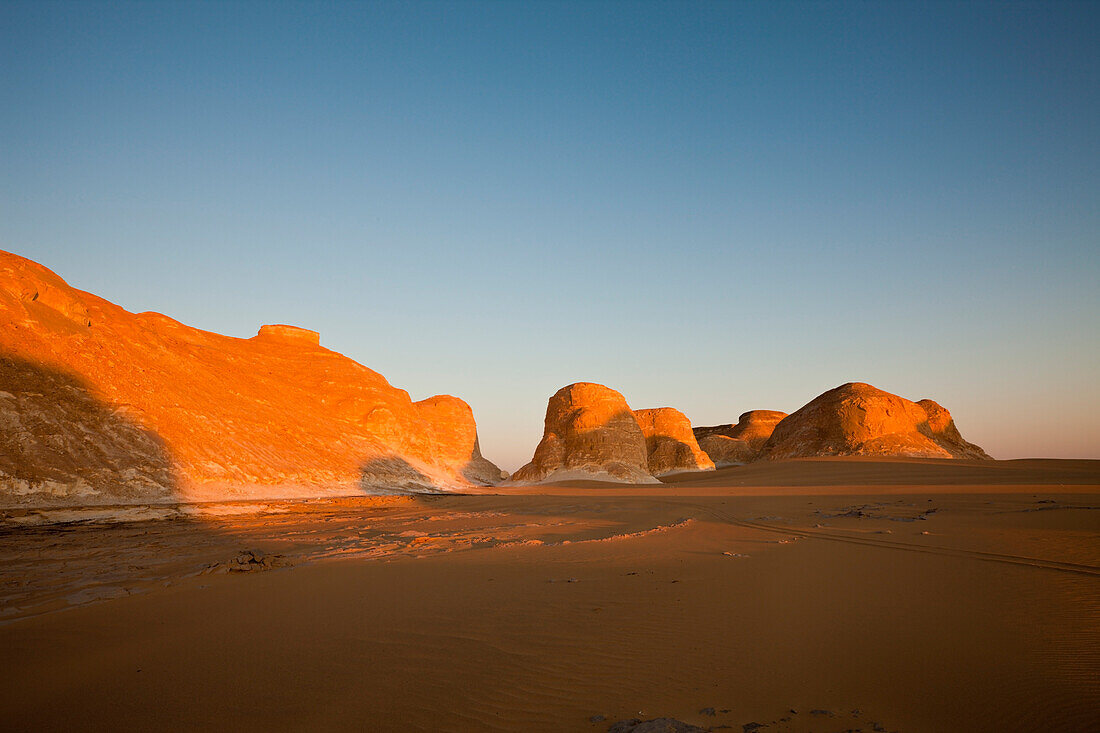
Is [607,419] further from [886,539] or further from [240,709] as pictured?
[240,709]

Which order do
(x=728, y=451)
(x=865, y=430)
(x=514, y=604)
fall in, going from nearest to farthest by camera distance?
(x=514, y=604)
(x=865, y=430)
(x=728, y=451)

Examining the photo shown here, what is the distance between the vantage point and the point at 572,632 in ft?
16.7

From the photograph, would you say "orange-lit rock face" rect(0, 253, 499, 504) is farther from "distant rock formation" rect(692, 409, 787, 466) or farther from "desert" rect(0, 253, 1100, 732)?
"distant rock formation" rect(692, 409, 787, 466)

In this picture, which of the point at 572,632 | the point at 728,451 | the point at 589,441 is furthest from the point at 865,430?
the point at 572,632

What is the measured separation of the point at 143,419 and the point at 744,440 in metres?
63.8

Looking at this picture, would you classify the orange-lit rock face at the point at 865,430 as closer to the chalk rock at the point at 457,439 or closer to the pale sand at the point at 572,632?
the chalk rock at the point at 457,439

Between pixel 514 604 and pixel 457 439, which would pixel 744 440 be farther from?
→ pixel 514 604

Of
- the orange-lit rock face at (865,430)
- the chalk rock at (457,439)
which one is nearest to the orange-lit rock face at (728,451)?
the orange-lit rock face at (865,430)

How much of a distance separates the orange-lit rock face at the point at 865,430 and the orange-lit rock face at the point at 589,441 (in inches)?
525

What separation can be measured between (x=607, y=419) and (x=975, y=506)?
31870 mm

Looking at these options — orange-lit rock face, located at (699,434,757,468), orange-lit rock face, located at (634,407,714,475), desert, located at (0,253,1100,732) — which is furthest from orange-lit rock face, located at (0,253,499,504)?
orange-lit rock face, located at (699,434,757,468)

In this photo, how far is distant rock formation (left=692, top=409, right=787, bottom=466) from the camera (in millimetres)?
65938

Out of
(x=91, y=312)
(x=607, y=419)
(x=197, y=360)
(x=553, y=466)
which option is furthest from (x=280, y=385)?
(x=607, y=419)

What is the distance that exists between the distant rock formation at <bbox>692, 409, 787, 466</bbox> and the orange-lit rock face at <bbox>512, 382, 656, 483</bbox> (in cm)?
2554
